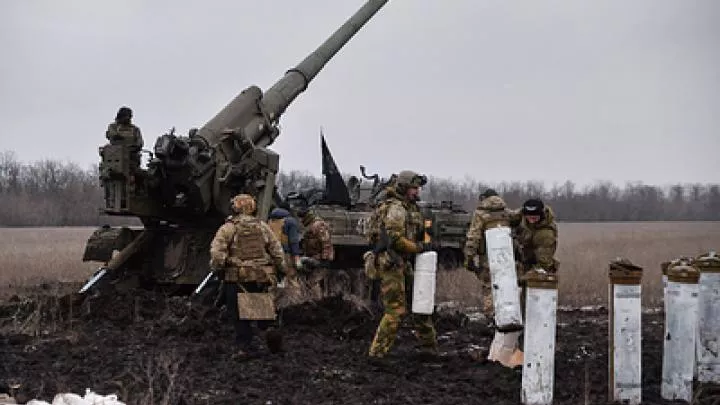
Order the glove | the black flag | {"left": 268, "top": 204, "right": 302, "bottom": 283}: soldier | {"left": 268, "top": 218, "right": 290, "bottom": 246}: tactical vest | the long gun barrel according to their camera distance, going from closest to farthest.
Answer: the glove
{"left": 268, "top": 204, "right": 302, "bottom": 283}: soldier
{"left": 268, "top": 218, "right": 290, "bottom": 246}: tactical vest
the long gun barrel
the black flag

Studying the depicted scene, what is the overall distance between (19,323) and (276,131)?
15.6ft

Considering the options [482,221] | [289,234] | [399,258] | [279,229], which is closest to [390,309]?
[399,258]

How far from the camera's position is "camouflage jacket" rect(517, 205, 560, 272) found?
30.2ft

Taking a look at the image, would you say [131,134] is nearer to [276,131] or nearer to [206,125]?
[206,125]

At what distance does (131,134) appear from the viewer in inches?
476

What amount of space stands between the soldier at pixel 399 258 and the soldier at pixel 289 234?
3441 millimetres

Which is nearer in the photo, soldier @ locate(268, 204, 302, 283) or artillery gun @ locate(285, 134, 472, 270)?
soldier @ locate(268, 204, 302, 283)

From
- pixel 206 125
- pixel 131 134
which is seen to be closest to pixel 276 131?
pixel 206 125

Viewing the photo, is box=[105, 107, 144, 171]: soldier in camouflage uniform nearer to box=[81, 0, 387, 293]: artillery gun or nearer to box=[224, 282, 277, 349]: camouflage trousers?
box=[81, 0, 387, 293]: artillery gun

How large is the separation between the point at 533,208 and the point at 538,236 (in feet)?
0.95

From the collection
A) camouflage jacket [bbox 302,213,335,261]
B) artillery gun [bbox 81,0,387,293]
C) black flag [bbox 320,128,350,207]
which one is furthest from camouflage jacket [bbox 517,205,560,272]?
black flag [bbox 320,128,350,207]

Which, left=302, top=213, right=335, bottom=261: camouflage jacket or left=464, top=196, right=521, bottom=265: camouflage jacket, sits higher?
left=464, top=196, right=521, bottom=265: camouflage jacket

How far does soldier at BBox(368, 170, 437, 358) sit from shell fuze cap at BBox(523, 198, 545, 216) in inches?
38.0

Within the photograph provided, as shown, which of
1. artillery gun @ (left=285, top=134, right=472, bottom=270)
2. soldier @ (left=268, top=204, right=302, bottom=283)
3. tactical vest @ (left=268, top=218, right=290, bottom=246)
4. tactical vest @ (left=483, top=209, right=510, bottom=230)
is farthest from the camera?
artillery gun @ (left=285, top=134, right=472, bottom=270)
